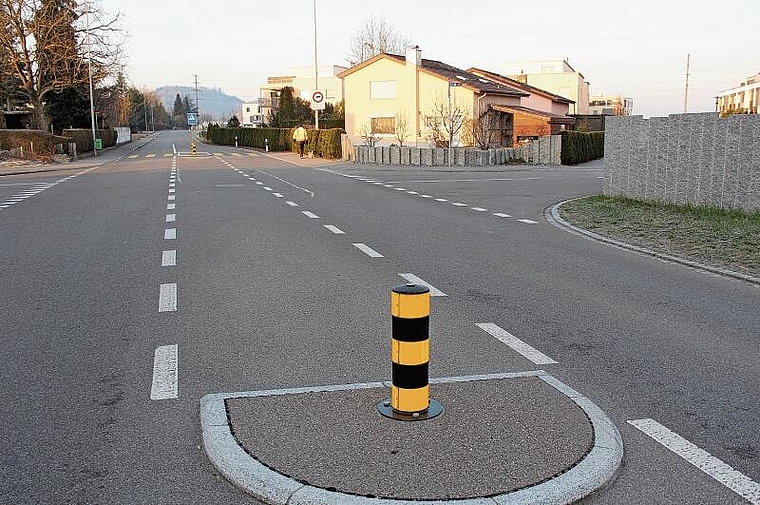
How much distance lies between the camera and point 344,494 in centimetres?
346

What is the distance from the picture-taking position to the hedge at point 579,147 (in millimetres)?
37906

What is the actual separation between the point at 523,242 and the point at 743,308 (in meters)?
4.68

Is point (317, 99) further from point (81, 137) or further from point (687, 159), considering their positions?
point (687, 159)

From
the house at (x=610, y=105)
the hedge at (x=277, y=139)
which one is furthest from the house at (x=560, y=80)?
the hedge at (x=277, y=139)

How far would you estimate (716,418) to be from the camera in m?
4.51

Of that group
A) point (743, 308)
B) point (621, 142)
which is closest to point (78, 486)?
point (743, 308)

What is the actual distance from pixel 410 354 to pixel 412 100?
157ft

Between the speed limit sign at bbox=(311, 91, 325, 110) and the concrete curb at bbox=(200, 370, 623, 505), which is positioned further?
the speed limit sign at bbox=(311, 91, 325, 110)

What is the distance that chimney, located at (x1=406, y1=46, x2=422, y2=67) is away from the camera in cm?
5012

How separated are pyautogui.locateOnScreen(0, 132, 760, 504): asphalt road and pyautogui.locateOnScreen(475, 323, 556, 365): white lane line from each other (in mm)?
90

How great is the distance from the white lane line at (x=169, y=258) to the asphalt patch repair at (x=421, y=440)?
5.51m

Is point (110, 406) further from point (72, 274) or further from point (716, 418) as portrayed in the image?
point (72, 274)

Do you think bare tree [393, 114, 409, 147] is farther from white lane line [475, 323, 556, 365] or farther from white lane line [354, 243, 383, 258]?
white lane line [475, 323, 556, 365]

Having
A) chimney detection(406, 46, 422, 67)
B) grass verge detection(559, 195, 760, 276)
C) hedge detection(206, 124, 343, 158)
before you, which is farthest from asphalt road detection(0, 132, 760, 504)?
chimney detection(406, 46, 422, 67)
